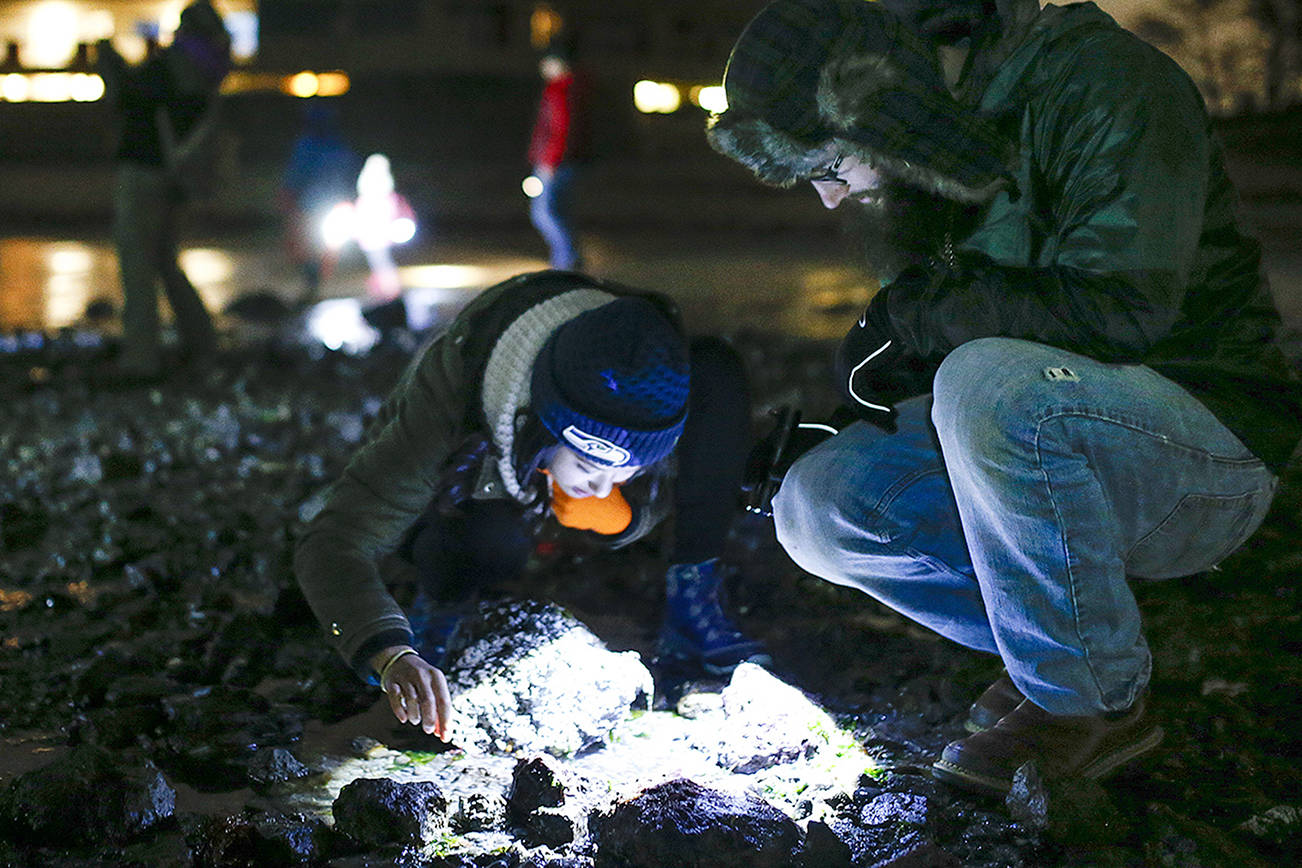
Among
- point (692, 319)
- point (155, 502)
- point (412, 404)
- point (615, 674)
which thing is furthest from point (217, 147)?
point (615, 674)

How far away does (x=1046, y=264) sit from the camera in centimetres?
217

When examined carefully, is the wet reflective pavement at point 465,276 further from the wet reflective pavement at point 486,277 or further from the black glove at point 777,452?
the black glove at point 777,452

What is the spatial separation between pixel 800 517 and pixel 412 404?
813 mm

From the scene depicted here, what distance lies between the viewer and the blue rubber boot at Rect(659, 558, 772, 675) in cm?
282

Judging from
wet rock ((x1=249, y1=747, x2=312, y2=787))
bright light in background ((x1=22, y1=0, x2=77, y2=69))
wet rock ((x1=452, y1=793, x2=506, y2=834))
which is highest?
wet rock ((x1=452, y1=793, x2=506, y2=834))

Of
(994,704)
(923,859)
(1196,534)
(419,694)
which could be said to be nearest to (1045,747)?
(994,704)

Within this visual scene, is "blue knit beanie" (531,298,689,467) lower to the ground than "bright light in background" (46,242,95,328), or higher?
higher

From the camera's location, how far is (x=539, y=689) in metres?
2.51

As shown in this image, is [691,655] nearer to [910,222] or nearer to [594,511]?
[594,511]

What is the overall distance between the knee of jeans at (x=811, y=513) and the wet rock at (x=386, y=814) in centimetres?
90

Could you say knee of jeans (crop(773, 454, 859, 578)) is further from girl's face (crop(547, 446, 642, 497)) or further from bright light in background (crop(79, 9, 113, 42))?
bright light in background (crop(79, 9, 113, 42))

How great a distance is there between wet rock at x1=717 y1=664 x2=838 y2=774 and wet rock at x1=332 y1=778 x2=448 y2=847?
571 mm

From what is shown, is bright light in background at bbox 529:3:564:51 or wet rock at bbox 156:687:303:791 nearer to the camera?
wet rock at bbox 156:687:303:791

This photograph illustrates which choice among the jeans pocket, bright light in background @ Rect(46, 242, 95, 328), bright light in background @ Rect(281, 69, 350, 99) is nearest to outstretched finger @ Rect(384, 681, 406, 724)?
the jeans pocket
